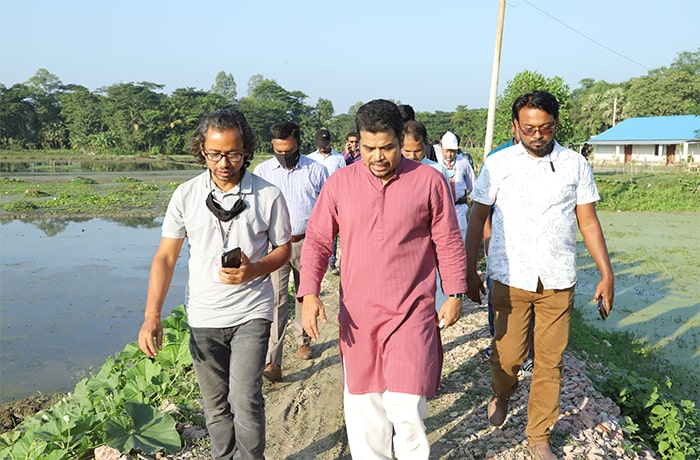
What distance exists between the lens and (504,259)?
3340mm

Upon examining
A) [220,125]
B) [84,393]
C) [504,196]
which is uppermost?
[220,125]

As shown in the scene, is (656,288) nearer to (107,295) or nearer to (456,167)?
(456,167)

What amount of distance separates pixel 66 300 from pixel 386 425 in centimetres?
Result: 777

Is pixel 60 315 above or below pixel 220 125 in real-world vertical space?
below

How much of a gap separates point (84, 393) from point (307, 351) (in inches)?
76.0

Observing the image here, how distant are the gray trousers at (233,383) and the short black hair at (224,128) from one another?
0.87 m

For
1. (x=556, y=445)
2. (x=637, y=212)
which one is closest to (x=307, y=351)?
(x=556, y=445)

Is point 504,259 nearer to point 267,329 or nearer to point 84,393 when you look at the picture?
point 267,329

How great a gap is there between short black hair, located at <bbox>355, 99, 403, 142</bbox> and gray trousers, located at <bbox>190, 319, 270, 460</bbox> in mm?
1094

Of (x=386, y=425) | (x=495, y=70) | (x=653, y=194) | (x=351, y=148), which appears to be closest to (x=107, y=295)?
(x=351, y=148)

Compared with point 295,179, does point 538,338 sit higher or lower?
lower

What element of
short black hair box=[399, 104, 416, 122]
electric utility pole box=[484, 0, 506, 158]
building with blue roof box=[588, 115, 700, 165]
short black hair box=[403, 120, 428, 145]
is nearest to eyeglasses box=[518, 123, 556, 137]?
short black hair box=[403, 120, 428, 145]

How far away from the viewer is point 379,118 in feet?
8.63

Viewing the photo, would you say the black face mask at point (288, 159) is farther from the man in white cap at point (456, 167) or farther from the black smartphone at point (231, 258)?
the black smartphone at point (231, 258)
